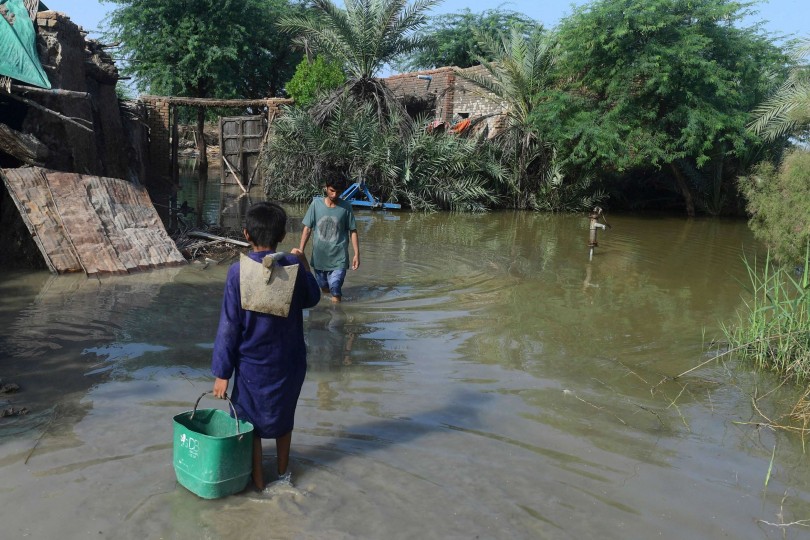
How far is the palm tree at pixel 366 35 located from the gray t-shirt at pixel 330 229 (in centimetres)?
1206

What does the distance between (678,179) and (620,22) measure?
4.93m

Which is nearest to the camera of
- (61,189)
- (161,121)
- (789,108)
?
(61,189)

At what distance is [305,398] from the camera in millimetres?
4887

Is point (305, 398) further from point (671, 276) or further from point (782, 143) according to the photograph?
point (782, 143)

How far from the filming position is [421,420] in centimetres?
467

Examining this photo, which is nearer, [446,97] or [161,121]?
[161,121]

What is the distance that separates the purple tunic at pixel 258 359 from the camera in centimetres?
340

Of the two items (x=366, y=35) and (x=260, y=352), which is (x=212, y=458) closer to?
(x=260, y=352)

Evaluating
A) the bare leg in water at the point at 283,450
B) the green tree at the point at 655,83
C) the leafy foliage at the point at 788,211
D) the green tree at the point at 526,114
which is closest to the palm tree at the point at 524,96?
the green tree at the point at 526,114

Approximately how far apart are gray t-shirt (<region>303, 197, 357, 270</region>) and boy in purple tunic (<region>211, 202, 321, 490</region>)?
329 centimetres

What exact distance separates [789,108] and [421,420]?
14.7 meters

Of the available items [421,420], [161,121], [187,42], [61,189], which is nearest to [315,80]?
[161,121]

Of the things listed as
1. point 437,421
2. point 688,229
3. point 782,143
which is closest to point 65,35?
point 437,421

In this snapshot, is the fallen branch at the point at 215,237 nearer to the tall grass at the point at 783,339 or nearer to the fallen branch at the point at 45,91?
the fallen branch at the point at 45,91
